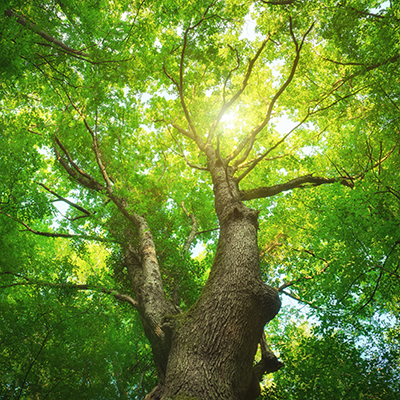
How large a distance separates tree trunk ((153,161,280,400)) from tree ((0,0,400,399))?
0.02m

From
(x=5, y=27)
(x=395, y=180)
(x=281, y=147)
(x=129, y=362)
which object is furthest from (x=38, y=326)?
(x=281, y=147)

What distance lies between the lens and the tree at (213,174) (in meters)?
3.24

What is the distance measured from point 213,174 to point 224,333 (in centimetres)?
387

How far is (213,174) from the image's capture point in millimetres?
5914

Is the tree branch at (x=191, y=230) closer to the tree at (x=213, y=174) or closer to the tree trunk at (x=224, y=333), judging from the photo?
the tree at (x=213, y=174)

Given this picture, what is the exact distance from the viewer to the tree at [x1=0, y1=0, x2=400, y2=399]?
3242 mm

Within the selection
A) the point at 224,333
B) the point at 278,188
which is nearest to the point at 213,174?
the point at 278,188

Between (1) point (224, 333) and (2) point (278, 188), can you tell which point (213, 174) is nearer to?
(2) point (278, 188)

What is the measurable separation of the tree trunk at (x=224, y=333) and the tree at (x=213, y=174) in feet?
0.06

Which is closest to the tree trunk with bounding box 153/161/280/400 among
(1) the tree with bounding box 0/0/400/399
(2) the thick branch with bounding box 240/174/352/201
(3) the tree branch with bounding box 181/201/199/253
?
(1) the tree with bounding box 0/0/400/399

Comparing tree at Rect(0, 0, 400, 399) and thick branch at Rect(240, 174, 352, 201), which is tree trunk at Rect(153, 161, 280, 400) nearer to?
tree at Rect(0, 0, 400, 399)

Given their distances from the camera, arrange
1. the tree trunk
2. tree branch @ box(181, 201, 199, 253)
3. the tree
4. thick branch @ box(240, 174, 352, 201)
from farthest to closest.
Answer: tree branch @ box(181, 201, 199, 253) → thick branch @ box(240, 174, 352, 201) → the tree → the tree trunk

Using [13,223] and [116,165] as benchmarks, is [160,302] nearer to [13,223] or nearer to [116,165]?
[13,223]

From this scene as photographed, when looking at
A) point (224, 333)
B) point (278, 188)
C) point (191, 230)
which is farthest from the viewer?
point (191, 230)
